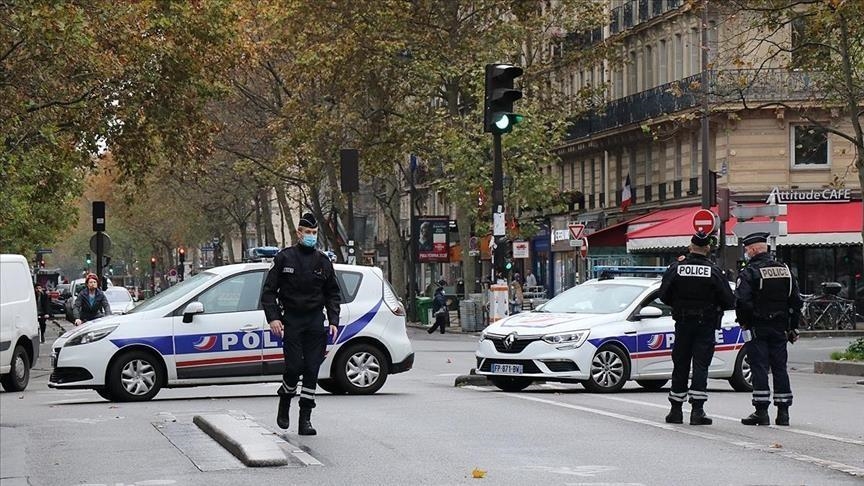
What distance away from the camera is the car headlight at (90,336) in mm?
20109

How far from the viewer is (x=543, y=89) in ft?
203

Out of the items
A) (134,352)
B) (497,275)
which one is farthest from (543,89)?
(134,352)

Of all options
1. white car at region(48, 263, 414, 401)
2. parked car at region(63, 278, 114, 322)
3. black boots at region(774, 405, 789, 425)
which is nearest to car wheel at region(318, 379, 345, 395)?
white car at region(48, 263, 414, 401)

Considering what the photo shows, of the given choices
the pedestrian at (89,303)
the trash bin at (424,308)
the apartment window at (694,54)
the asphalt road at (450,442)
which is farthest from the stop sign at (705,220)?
the trash bin at (424,308)

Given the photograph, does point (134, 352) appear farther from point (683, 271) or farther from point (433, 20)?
point (433, 20)

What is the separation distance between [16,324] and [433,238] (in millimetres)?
35729

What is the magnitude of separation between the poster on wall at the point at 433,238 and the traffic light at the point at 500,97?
36731 mm

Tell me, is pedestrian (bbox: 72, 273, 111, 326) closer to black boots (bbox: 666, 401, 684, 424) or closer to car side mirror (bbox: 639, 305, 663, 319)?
car side mirror (bbox: 639, 305, 663, 319)

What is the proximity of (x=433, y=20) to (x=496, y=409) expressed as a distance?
41.2 meters

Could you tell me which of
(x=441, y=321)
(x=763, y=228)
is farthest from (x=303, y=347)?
(x=441, y=321)

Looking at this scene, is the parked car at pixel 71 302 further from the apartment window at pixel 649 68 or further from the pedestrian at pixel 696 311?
the apartment window at pixel 649 68

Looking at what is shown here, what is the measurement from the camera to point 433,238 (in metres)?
60.2

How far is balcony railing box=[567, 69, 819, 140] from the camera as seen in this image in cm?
5097

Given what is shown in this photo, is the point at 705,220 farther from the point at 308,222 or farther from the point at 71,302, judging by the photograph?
the point at 308,222
